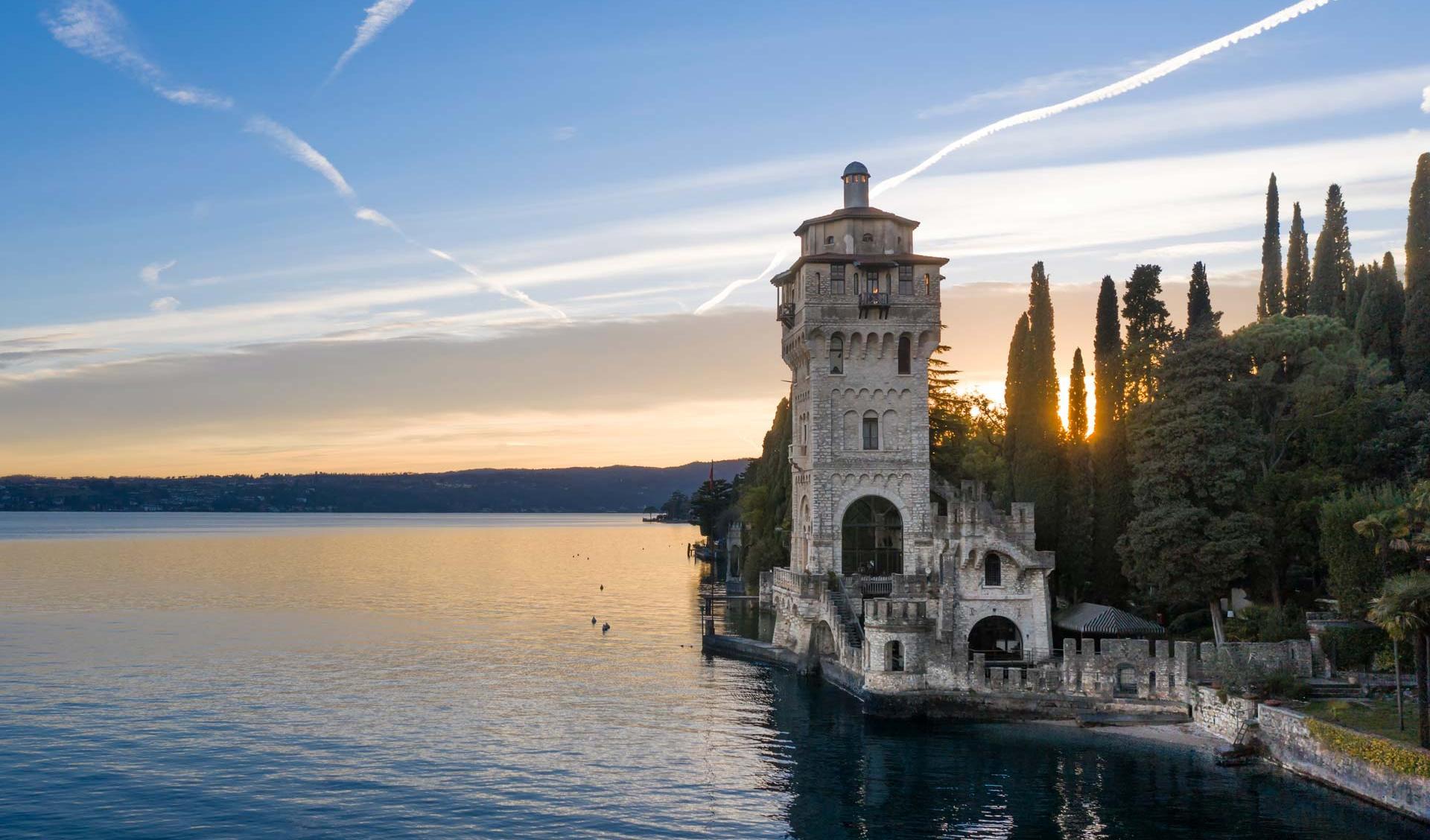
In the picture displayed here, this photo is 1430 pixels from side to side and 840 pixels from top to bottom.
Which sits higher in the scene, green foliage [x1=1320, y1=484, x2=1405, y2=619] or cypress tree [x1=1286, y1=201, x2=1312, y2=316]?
cypress tree [x1=1286, y1=201, x2=1312, y2=316]

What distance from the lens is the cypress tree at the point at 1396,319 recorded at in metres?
71.4

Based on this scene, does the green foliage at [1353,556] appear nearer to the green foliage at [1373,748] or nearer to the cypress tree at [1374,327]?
the green foliage at [1373,748]

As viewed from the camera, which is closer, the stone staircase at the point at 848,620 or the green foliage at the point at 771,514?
the stone staircase at the point at 848,620

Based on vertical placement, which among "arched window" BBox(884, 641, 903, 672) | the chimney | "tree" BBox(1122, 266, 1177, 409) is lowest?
"arched window" BBox(884, 641, 903, 672)

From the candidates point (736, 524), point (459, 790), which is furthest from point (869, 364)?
point (736, 524)

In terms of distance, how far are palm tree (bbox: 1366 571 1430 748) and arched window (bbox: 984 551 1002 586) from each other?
19099mm

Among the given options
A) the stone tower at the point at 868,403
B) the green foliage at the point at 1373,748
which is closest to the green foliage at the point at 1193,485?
the stone tower at the point at 868,403

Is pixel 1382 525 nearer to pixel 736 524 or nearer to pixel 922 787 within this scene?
pixel 922 787

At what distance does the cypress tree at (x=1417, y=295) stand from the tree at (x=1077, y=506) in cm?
1923

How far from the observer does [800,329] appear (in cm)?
6119

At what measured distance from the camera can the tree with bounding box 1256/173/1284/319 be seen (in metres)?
97.5

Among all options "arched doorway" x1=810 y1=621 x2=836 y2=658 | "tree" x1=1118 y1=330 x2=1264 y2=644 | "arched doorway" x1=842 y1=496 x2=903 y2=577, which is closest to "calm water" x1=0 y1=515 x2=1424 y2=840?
"arched doorway" x1=810 y1=621 x2=836 y2=658

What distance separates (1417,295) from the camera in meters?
68.9

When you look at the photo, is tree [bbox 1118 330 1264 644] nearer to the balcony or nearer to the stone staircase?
the stone staircase
